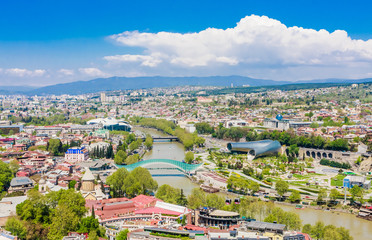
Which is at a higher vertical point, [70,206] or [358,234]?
[70,206]

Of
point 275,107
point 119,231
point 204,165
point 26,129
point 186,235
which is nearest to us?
point 186,235

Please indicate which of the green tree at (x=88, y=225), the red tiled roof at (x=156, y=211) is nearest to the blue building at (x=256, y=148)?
the red tiled roof at (x=156, y=211)

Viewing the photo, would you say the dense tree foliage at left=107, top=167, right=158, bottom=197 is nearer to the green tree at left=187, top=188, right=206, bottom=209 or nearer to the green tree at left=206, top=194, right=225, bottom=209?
the green tree at left=187, top=188, right=206, bottom=209

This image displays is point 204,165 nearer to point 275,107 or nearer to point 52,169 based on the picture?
point 52,169

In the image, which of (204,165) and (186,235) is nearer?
(186,235)

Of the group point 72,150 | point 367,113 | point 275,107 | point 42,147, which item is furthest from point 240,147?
point 275,107

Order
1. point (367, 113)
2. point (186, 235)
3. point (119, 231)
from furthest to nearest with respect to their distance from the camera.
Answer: point (367, 113), point (119, 231), point (186, 235)

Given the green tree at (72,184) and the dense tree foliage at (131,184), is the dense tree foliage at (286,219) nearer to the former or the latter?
the dense tree foliage at (131,184)

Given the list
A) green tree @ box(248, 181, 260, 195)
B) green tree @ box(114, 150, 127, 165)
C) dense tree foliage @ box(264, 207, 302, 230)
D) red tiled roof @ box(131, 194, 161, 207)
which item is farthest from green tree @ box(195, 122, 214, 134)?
dense tree foliage @ box(264, 207, 302, 230)
